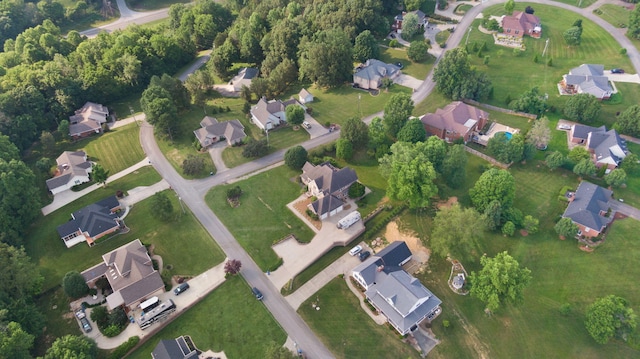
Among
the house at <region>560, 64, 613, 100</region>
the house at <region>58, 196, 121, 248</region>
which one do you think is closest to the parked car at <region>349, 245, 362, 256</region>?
the house at <region>58, 196, 121, 248</region>

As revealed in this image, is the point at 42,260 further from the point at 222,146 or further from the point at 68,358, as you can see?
the point at 222,146

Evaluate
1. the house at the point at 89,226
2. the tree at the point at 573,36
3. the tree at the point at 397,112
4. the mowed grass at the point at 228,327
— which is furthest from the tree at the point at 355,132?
the tree at the point at 573,36

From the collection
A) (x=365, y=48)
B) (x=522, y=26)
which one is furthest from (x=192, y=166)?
(x=522, y=26)

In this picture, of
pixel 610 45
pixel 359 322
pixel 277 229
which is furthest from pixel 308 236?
pixel 610 45

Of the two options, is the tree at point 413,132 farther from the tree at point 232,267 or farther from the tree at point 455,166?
the tree at point 232,267

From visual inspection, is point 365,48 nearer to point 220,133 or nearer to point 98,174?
point 220,133

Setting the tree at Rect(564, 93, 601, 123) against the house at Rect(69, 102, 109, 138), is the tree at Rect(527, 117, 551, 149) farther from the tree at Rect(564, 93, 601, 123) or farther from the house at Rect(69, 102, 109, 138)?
the house at Rect(69, 102, 109, 138)
